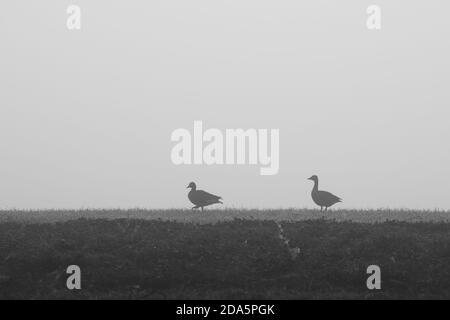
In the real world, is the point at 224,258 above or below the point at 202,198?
below

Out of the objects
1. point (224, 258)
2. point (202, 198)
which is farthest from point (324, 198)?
point (224, 258)

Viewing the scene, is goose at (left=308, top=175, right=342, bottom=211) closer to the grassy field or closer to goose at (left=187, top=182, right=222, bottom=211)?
goose at (left=187, top=182, right=222, bottom=211)

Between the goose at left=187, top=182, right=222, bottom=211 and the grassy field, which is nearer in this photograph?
the grassy field

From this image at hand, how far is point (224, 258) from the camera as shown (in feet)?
94.1

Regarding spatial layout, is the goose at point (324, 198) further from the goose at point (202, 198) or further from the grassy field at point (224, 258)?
the grassy field at point (224, 258)

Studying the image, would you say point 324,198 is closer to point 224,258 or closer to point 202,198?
point 202,198

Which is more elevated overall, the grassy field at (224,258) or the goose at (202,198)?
the goose at (202,198)

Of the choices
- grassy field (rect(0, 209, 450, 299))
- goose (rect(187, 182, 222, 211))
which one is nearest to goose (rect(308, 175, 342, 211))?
goose (rect(187, 182, 222, 211))

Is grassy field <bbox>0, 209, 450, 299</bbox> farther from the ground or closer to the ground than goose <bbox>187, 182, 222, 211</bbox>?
closer to the ground

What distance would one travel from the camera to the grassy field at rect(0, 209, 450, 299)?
85.2ft

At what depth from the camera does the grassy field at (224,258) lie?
26.0 metres

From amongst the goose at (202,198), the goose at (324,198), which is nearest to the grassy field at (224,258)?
the goose at (202,198)

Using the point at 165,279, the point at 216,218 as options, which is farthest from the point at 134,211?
the point at 165,279

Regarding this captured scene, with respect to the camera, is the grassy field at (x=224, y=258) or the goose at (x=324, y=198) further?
the goose at (x=324, y=198)
